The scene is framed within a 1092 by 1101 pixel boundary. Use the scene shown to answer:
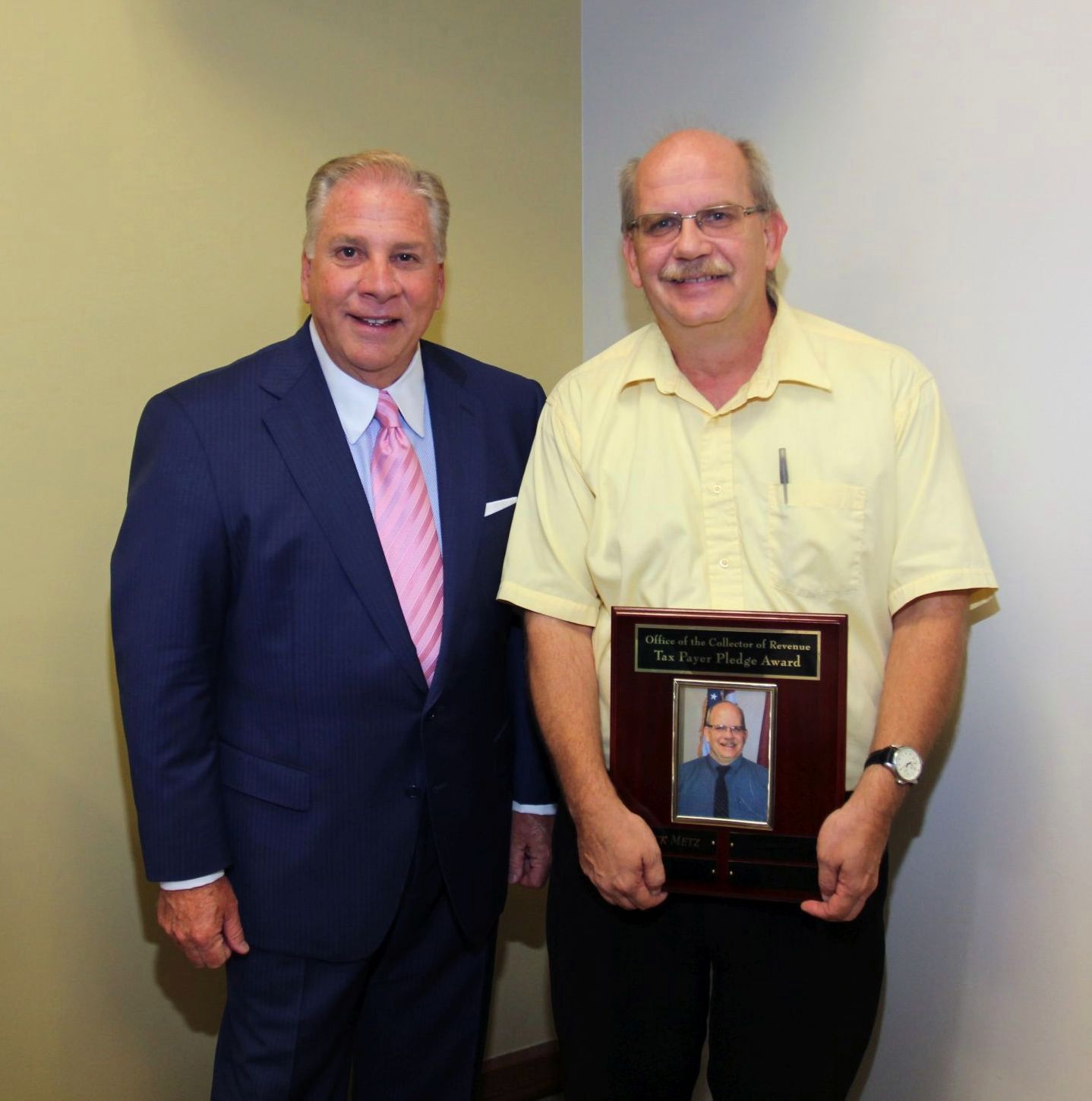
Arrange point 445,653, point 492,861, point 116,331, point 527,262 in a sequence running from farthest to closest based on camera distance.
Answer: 1. point 527,262
2. point 116,331
3. point 492,861
4. point 445,653

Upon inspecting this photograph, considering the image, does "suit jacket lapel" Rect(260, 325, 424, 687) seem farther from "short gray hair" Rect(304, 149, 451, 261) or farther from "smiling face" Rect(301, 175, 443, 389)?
"short gray hair" Rect(304, 149, 451, 261)

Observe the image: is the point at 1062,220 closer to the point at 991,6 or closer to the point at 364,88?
the point at 991,6

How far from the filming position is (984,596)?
168 cm

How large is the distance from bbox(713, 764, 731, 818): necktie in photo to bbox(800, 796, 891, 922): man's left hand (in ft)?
0.46

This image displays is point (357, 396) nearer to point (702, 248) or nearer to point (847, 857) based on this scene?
point (702, 248)

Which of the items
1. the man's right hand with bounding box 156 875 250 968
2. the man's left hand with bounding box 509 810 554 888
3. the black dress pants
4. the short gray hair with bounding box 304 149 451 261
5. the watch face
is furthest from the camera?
the man's left hand with bounding box 509 810 554 888

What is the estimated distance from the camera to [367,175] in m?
1.85

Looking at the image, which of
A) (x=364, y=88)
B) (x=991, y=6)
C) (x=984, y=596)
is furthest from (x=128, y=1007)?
(x=991, y=6)

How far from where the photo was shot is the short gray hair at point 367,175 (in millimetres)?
1859

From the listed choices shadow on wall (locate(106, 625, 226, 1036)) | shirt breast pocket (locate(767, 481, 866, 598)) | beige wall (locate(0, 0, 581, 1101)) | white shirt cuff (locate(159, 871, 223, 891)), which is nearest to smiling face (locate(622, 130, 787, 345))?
shirt breast pocket (locate(767, 481, 866, 598))

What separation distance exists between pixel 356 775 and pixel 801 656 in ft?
2.42

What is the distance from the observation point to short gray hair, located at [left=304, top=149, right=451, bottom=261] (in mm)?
1859

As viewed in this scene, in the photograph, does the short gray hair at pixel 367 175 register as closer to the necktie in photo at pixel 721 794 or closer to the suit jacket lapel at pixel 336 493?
the suit jacket lapel at pixel 336 493

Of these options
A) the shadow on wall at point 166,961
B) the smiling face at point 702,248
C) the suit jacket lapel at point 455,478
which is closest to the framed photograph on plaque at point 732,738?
the suit jacket lapel at point 455,478
